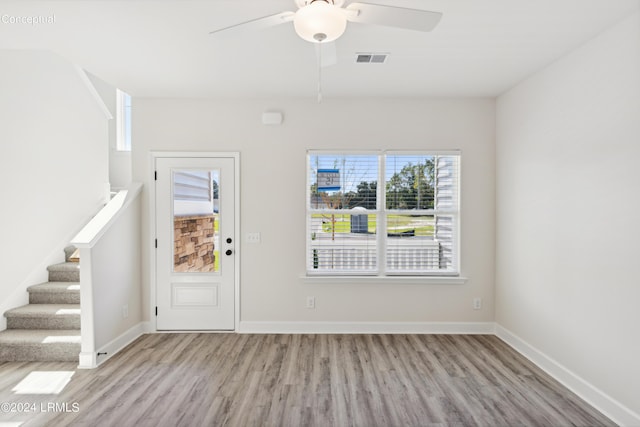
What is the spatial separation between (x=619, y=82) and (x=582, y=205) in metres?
0.91

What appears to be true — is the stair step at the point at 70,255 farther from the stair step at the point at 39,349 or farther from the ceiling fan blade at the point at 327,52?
the ceiling fan blade at the point at 327,52

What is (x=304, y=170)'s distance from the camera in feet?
12.7

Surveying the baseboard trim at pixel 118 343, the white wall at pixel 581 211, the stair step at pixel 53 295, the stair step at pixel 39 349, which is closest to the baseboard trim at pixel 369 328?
the white wall at pixel 581 211

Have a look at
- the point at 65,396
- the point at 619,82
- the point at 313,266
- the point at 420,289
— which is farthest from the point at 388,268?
the point at 65,396

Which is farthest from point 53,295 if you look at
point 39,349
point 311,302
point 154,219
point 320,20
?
point 320,20

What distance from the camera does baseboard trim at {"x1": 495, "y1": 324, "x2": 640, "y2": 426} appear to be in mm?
2227

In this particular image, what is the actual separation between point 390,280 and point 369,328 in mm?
619

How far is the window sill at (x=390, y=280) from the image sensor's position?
12.5 feet

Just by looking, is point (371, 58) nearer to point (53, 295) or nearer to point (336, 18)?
Answer: point (336, 18)

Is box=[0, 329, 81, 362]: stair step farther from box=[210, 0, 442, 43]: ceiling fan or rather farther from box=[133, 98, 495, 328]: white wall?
box=[210, 0, 442, 43]: ceiling fan

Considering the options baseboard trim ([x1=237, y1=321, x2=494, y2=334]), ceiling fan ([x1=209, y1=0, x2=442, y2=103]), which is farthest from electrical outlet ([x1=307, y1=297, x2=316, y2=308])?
ceiling fan ([x1=209, y1=0, x2=442, y2=103])

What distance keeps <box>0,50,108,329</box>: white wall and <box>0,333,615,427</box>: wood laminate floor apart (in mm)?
1244

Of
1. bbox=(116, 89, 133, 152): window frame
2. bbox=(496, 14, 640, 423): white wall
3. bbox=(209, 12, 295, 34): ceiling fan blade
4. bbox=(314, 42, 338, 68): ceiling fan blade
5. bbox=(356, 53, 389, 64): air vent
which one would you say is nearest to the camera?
bbox=(209, 12, 295, 34): ceiling fan blade

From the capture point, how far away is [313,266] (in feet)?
12.8
